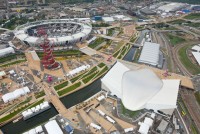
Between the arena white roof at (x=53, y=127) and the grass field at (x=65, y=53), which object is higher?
the grass field at (x=65, y=53)

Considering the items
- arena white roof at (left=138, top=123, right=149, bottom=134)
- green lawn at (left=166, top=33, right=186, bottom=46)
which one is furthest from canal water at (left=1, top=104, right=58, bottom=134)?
green lawn at (left=166, top=33, right=186, bottom=46)

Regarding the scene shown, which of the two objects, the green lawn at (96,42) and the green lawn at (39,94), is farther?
the green lawn at (96,42)

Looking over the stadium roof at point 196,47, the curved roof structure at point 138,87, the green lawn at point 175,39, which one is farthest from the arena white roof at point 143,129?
the green lawn at point 175,39

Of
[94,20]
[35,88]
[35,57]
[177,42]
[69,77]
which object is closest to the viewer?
[35,88]

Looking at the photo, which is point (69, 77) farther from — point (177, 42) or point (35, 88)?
point (177, 42)

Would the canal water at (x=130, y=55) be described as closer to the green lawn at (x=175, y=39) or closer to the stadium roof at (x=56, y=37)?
the green lawn at (x=175, y=39)

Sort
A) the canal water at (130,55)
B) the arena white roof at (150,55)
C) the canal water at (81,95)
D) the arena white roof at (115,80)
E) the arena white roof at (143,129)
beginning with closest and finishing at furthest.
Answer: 1. the arena white roof at (143,129)
2. the arena white roof at (115,80)
3. the canal water at (81,95)
4. the arena white roof at (150,55)
5. the canal water at (130,55)

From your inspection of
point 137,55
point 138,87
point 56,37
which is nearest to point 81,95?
point 138,87

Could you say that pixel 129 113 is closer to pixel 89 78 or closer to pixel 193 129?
pixel 193 129

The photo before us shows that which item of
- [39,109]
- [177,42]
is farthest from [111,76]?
[177,42]
